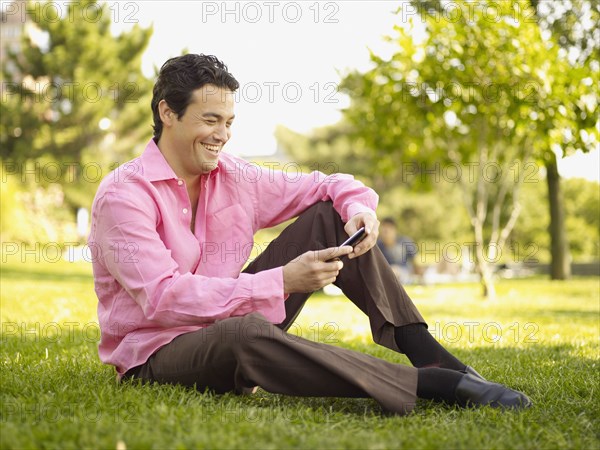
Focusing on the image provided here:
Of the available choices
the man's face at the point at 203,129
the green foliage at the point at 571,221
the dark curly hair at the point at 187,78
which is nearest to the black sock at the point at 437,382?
the man's face at the point at 203,129

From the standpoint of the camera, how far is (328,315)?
802 centimetres

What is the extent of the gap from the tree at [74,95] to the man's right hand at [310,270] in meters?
27.2

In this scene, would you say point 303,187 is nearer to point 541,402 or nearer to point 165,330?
point 165,330

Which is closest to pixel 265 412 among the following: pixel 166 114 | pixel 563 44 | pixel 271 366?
pixel 271 366

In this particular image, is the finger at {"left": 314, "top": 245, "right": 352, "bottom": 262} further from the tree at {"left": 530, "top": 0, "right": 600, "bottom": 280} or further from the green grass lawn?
the tree at {"left": 530, "top": 0, "right": 600, "bottom": 280}

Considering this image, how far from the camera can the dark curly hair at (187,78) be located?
3.09 metres

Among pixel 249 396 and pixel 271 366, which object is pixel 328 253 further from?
pixel 249 396

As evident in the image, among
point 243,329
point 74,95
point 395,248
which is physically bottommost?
point 395,248

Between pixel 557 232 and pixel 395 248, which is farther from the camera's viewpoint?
pixel 557 232

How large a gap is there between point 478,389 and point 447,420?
254 millimetres

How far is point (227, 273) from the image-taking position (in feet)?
10.2

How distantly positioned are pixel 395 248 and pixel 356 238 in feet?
30.8

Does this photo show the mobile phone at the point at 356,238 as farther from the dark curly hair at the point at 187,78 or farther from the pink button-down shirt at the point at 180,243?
the dark curly hair at the point at 187,78

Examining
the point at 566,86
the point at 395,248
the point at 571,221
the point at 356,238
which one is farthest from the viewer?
the point at 571,221
